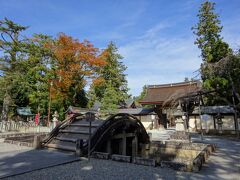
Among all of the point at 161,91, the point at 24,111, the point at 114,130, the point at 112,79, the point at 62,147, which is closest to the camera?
the point at 62,147

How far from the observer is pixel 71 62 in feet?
71.3

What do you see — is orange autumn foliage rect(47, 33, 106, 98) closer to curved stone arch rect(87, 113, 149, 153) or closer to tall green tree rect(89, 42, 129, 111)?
tall green tree rect(89, 42, 129, 111)

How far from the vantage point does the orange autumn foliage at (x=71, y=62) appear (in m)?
21.2

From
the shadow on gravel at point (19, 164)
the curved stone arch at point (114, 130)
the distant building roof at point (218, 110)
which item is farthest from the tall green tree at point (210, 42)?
the shadow on gravel at point (19, 164)

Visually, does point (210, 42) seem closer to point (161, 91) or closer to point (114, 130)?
point (161, 91)

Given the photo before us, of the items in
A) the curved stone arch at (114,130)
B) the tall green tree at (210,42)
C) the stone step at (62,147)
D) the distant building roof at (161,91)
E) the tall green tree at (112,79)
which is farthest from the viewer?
the tall green tree at (112,79)

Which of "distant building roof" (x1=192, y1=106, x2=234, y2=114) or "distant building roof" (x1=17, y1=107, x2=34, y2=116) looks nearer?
"distant building roof" (x1=192, y1=106, x2=234, y2=114)

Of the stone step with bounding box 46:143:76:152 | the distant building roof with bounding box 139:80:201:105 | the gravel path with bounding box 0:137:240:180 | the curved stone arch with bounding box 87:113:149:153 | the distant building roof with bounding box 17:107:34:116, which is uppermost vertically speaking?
the distant building roof with bounding box 139:80:201:105

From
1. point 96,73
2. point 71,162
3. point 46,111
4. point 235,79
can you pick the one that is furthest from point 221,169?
point 46,111

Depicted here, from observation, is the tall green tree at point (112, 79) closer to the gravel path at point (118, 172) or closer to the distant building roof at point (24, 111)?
the distant building roof at point (24, 111)

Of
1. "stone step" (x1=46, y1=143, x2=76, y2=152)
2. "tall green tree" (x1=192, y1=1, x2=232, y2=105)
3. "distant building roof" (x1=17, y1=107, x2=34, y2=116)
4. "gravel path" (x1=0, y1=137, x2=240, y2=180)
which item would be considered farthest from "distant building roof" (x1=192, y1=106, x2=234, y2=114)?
"distant building roof" (x1=17, y1=107, x2=34, y2=116)

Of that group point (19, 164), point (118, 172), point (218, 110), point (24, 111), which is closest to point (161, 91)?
point (218, 110)

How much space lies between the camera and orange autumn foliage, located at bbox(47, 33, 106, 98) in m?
21.2

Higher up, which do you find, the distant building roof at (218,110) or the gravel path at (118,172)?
the distant building roof at (218,110)
